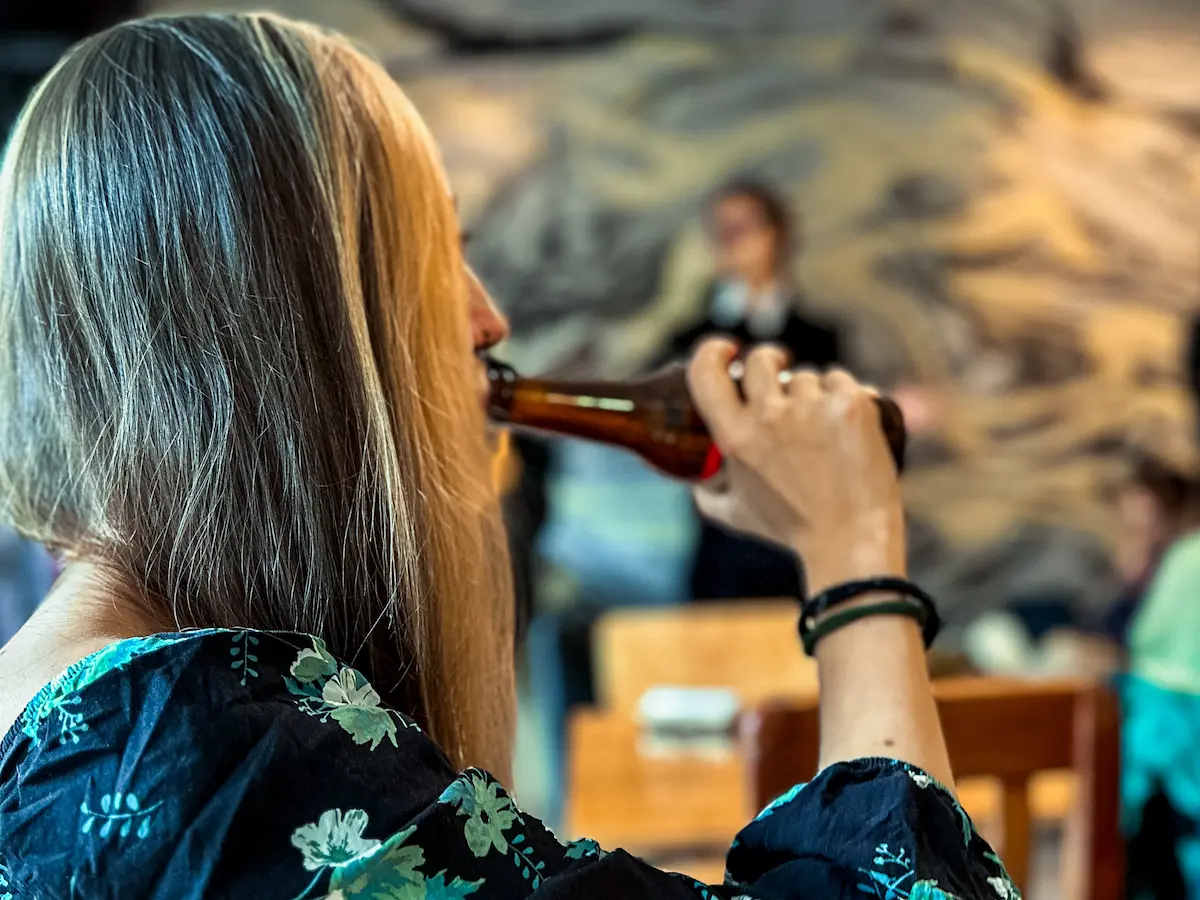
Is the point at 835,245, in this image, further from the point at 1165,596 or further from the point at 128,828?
the point at 128,828

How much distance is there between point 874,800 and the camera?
55 centimetres

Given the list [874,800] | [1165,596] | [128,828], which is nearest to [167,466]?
[128,828]

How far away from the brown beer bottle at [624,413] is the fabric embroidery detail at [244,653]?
36 centimetres

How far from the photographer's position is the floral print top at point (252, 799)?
1.39ft

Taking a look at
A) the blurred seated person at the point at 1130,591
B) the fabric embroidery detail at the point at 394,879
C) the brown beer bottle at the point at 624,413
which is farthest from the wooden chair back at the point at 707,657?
the fabric embroidery detail at the point at 394,879

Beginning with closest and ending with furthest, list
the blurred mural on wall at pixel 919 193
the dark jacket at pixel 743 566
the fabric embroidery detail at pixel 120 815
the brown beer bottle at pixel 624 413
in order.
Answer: the fabric embroidery detail at pixel 120 815, the brown beer bottle at pixel 624 413, the dark jacket at pixel 743 566, the blurred mural on wall at pixel 919 193

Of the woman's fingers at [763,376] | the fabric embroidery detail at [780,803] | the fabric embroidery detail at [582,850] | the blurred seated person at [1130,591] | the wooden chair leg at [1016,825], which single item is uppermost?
the woman's fingers at [763,376]

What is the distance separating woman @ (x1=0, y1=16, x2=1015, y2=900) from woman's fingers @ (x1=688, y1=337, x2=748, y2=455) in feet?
0.11

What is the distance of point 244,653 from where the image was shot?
1.55 ft

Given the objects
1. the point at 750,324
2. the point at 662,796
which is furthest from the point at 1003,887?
the point at 750,324

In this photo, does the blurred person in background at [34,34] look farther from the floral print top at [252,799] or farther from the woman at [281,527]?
the floral print top at [252,799]

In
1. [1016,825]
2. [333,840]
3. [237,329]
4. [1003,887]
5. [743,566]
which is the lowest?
[743,566]

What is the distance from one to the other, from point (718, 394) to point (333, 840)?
40 centimetres

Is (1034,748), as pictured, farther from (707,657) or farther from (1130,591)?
(1130,591)
